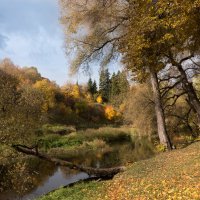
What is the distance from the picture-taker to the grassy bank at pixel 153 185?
9.98 meters

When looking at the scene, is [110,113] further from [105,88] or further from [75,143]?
[75,143]

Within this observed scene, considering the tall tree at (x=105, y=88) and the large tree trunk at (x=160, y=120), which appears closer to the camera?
the large tree trunk at (x=160, y=120)

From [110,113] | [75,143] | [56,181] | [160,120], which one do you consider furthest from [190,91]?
[110,113]

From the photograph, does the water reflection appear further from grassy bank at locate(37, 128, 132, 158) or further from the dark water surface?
grassy bank at locate(37, 128, 132, 158)

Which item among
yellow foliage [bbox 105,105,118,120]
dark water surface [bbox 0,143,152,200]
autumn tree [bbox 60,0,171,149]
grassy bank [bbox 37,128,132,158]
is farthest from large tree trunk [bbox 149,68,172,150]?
yellow foliage [bbox 105,105,118,120]

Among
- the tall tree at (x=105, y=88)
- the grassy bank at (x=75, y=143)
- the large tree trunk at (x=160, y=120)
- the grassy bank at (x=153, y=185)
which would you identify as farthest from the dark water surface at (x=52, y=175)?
the tall tree at (x=105, y=88)

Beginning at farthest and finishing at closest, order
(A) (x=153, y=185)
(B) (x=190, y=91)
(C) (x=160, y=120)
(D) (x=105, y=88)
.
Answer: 1. (D) (x=105, y=88)
2. (B) (x=190, y=91)
3. (C) (x=160, y=120)
4. (A) (x=153, y=185)

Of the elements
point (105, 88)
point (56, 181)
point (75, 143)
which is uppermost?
point (105, 88)

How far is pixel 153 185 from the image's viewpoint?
11711 mm

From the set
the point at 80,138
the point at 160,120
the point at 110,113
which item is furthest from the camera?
the point at 110,113

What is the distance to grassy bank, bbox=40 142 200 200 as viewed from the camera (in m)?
9.98

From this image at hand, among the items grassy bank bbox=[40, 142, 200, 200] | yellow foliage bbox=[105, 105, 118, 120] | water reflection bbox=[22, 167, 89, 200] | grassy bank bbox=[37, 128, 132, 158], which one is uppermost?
yellow foliage bbox=[105, 105, 118, 120]

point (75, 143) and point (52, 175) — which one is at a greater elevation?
point (75, 143)

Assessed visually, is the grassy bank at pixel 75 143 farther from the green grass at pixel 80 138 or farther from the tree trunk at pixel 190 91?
the tree trunk at pixel 190 91
